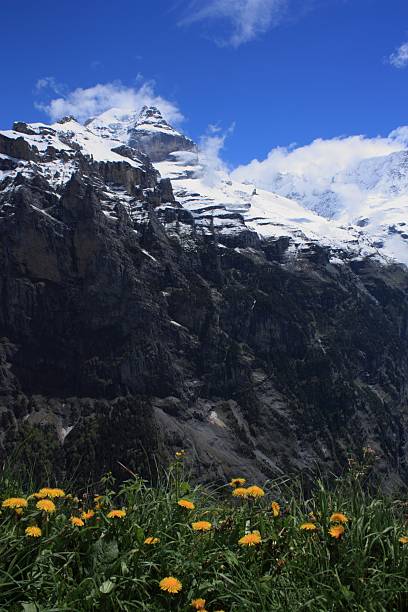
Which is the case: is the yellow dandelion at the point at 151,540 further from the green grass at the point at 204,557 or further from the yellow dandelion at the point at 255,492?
the yellow dandelion at the point at 255,492

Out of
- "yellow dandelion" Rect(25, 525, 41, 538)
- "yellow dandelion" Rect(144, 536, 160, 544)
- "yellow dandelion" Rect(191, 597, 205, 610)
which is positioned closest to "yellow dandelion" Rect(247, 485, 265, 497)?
"yellow dandelion" Rect(144, 536, 160, 544)

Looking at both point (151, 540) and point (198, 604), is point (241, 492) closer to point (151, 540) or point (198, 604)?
point (151, 540)

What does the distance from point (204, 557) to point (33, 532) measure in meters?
1.68

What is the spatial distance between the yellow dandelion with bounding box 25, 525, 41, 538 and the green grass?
120mm

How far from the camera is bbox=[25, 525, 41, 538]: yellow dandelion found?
518cm

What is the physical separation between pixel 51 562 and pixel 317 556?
2576 mm

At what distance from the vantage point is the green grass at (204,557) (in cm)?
500

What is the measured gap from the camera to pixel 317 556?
573 centimetres

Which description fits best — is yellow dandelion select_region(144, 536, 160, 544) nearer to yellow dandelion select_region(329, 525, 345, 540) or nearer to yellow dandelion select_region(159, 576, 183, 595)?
yellow dandelion select_region(159, 576, 183, 595)

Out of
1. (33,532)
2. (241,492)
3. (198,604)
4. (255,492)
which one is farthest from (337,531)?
(33,532)

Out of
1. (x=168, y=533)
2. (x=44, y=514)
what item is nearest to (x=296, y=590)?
(x=168, y=533)

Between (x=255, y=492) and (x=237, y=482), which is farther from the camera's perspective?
(x=237, y=482)

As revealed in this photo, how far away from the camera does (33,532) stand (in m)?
5.19

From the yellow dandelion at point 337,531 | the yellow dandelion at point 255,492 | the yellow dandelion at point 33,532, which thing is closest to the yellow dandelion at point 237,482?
the yellow dandelion at point 255,492
